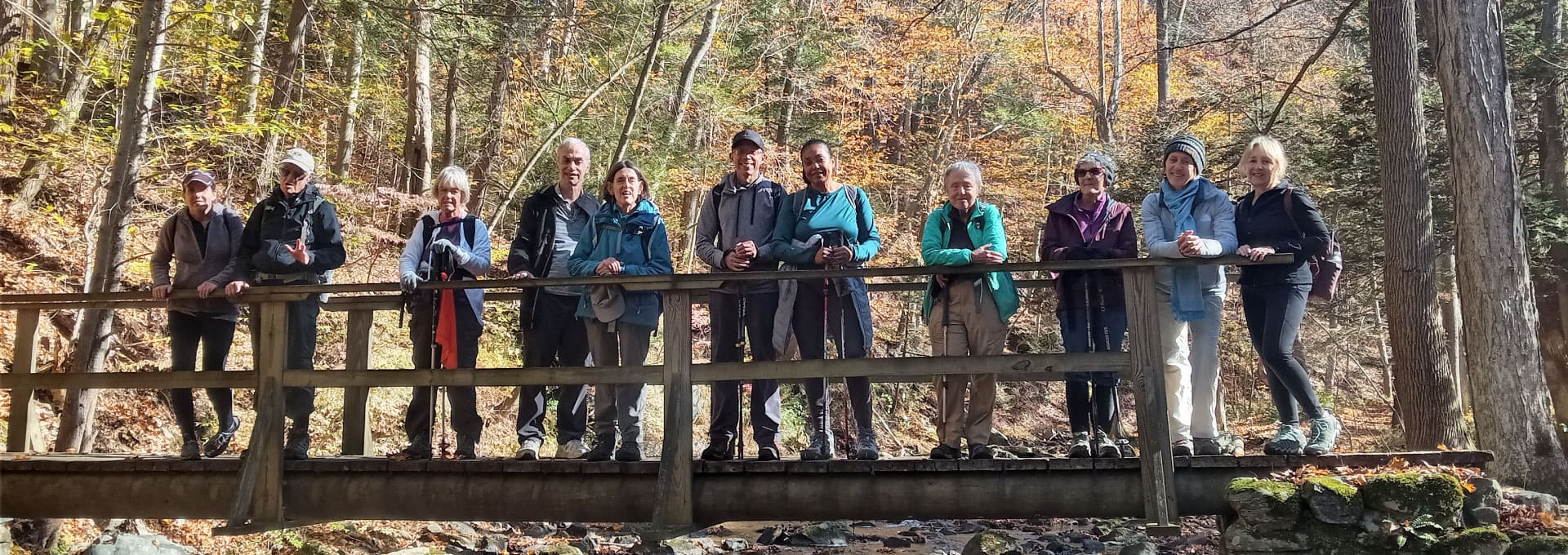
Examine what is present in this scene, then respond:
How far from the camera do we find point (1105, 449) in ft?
17.5

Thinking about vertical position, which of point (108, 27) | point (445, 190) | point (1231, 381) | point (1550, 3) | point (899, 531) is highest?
point (1550, 3)

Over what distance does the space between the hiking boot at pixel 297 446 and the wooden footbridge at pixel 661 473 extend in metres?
0.11

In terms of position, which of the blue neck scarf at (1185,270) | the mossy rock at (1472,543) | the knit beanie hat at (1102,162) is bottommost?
the mossy rock at (1472,543)

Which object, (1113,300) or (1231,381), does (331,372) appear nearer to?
(1113,300)

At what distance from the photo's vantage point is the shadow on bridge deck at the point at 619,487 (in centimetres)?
514

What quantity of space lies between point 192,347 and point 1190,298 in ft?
18.5

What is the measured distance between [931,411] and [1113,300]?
1406cm

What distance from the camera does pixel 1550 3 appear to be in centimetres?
1293

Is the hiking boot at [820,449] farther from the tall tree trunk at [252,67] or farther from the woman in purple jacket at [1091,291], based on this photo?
the tall tree trunk at [252,67]

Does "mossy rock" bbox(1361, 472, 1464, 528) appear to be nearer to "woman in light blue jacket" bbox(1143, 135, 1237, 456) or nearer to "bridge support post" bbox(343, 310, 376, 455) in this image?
"woman in light blue jacket" bbox(1143, 135, 1237, 456)

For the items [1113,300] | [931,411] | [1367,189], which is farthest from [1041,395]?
[1113,300]

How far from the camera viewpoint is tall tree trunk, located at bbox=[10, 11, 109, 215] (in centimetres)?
1052

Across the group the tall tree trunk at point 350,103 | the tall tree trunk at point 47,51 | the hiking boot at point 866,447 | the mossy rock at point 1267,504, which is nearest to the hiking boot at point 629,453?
the hiking boot at point 866,447

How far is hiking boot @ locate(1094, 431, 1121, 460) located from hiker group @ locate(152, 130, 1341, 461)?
0.02 metres
